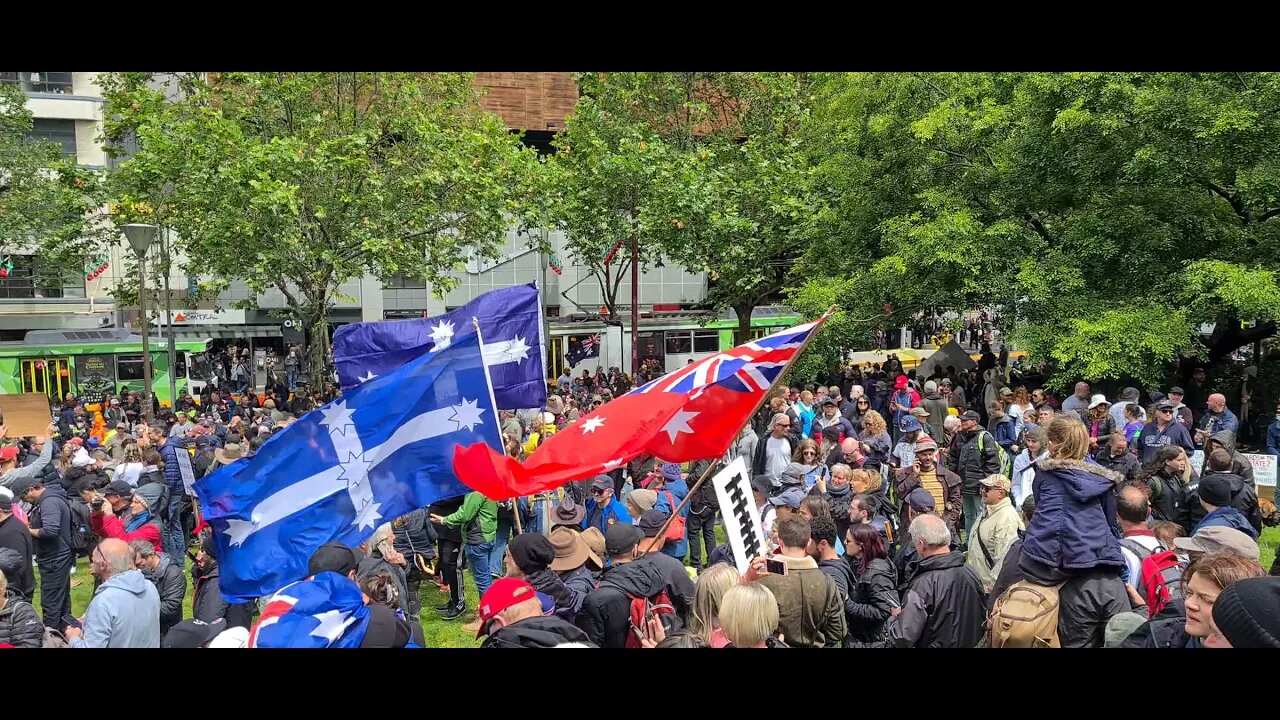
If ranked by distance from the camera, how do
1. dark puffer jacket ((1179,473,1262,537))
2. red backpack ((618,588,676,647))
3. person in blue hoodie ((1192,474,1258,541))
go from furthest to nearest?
dark puffer jacket ((1179,473,1262,537))
person in blue hoodie ((1192,474,1258,541))
red backpack ((618,588,676,647))

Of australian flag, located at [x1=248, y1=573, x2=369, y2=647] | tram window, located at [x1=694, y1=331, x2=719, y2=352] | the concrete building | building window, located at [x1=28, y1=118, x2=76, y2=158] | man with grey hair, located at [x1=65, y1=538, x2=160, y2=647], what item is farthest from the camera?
building window, located at [x1=28, y1=118, x2=76, y2=158]

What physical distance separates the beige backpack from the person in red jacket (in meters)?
6.85

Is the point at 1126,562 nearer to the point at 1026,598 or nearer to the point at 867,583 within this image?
the point at 1026,598

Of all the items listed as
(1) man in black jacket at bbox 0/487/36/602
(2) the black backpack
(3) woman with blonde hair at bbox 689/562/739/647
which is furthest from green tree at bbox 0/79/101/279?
(3) woman with blonde hair at bbox 689/562/739/647

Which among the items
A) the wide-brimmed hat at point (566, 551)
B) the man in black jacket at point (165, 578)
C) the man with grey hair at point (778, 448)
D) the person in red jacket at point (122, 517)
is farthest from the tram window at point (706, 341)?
the wide-brimmed hat at point (566, 551)

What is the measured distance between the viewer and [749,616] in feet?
14.8

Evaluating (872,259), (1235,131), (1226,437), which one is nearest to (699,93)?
(872,259)

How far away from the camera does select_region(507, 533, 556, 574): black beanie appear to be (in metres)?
5.61

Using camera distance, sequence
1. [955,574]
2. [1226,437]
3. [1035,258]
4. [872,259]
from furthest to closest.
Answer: [872,259] < [1035,258] < [1226,437] < [955,574]

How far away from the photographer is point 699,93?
31.3 metres

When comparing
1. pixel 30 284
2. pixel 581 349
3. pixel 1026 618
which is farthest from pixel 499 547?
pixel 30 284

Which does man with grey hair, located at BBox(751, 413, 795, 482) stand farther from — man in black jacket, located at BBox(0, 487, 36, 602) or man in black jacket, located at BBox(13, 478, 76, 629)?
man in black jacket, located at BBox(0, 487, 36, 602)

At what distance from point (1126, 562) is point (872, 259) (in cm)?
1540

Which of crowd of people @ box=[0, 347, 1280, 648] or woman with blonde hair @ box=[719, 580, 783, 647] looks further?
crowd of people @ box=[0, 347, 1280, 648]
